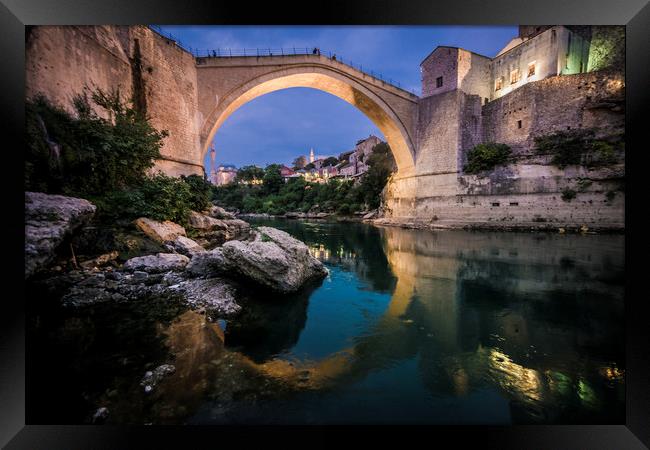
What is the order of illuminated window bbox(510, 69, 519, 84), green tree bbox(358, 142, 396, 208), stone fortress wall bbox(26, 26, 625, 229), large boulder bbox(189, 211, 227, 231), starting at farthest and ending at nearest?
green tree bbox(358, 142, 396, 208) < illuminated window bbox(510, 69, 519, 84) < stone fortress wall bbox(26, 26, 625, 229) < large boulder bbox(189, 211, 227, 231)

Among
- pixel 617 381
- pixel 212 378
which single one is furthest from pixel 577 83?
pixel 212 378

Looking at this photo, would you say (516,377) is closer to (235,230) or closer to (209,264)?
(209,264)

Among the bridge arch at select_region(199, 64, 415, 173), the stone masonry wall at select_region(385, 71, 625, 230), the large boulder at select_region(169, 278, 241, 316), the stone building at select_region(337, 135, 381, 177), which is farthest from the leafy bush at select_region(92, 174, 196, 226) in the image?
the stone building at select_region(337, 135, 381, 177)

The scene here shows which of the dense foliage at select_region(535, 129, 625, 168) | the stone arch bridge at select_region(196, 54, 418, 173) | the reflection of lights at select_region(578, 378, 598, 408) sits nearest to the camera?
the reflection of lights at select_region(578, 378, 598, 408)

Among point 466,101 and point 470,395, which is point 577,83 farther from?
point 470,395

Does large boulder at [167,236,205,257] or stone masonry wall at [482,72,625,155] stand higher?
stone masonry wall at [482,72,625,155]

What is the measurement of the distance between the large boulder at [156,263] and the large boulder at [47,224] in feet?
4.55

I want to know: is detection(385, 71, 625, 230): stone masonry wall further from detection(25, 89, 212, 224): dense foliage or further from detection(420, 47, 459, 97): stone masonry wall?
detection(25, 89, 212, 224): dense foliage

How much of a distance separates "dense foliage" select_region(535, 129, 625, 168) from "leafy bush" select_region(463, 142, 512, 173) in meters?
1.44

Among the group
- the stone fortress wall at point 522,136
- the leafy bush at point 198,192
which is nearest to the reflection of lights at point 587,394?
the leafy bush at point 198,192

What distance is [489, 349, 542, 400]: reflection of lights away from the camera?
6.70 ft

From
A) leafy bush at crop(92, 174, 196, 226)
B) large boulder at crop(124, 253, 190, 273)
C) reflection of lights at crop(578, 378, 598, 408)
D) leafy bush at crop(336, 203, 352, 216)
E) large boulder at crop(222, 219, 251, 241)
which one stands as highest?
leafy bush at crop(336, 203, 352, 216)

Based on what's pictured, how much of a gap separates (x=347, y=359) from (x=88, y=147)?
23.4ft

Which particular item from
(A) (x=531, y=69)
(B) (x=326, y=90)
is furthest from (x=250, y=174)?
(A) (x=531, y=69)
